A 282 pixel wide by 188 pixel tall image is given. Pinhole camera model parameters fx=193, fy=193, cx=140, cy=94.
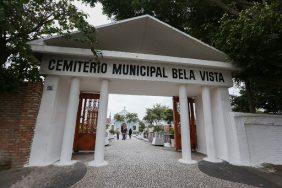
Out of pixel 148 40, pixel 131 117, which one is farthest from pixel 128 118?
pixel 148 40

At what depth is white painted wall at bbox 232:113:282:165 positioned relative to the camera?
741cm

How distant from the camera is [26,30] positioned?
6797 millimetres

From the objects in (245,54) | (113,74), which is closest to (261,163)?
(245,54)

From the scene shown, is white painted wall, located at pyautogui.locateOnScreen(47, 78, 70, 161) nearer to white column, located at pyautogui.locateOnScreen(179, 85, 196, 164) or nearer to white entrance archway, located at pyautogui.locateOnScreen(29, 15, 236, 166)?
white entrance archway, located at pyautogui.locateOnScreen(29, 15, 236, 166)

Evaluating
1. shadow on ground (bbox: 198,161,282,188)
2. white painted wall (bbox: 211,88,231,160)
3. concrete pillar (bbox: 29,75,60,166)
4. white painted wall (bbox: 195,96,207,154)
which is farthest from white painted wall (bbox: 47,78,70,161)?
white painted wall (bbox: 195,96,207,154)

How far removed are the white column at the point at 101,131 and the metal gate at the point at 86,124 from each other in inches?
103

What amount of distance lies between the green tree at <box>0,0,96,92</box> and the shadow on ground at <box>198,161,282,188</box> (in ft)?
18.8

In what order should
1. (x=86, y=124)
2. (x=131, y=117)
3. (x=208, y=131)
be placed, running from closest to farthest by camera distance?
(x=208, y=131), (x=86, y=124), (x=131, y=117)

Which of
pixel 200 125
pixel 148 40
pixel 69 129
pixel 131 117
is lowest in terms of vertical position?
pixel 69 129

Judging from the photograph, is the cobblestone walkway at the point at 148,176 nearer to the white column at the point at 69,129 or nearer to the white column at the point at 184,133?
the white column at the point at 184,133

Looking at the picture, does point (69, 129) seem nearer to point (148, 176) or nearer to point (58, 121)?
point (58, 121)

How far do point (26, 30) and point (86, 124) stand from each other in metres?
4.71

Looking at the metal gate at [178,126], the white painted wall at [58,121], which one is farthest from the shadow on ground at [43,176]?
the metal gate at [178,126]

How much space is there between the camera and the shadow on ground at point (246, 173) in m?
5.53
